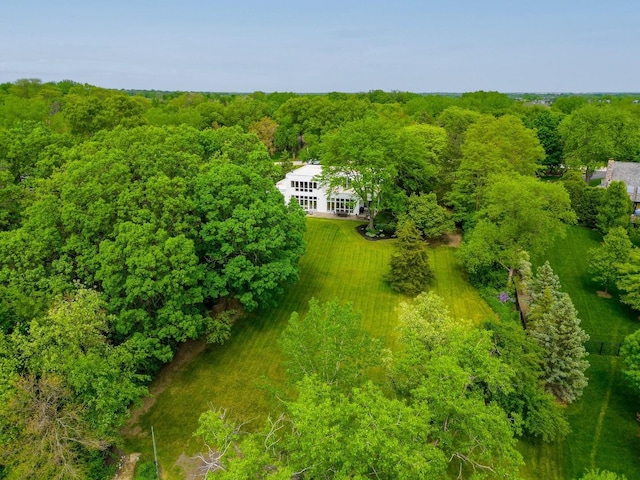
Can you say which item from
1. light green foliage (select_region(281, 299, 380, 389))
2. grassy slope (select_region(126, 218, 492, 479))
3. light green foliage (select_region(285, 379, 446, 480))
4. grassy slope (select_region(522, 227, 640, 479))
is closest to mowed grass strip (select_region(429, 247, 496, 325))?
grassy slope (select_region(126, 218, 492, 479))

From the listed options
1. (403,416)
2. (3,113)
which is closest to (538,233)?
(403,416)

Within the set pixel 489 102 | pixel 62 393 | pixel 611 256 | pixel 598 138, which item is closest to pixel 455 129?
pixel 598 138

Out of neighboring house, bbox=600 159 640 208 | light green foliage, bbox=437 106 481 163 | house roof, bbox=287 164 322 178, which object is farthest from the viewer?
light green foliage, bbox=437 106 481 163

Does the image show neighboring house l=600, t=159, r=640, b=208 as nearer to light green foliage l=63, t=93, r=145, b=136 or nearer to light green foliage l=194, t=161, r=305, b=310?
light green foliage l=194, t=161, r=305, b=310

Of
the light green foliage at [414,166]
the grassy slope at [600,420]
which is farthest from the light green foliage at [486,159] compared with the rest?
the grassy slope at [600,420]

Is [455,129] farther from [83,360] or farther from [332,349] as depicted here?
[83,360]

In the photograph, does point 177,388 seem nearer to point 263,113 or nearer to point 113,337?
point 113,337

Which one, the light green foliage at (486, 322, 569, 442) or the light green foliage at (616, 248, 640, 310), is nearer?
the light green foliage at (486, 322, 569, 442)
